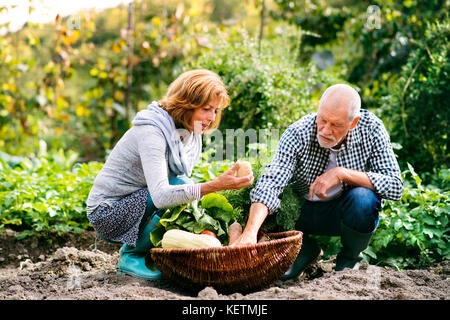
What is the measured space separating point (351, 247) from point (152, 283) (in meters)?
1.11

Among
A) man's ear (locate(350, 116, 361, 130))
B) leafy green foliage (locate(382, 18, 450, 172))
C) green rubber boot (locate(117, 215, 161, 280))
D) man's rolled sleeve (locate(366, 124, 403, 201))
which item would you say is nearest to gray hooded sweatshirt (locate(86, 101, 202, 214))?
green rubber boot (locate(117, 215, 161, 280))

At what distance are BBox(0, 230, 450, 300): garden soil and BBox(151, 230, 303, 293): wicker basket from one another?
0.07 meters

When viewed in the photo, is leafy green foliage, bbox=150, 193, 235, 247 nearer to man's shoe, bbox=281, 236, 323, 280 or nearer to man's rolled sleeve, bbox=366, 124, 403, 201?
man's shoe, bbox=281, 236, 323, 280

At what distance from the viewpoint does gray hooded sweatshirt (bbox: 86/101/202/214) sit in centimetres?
245

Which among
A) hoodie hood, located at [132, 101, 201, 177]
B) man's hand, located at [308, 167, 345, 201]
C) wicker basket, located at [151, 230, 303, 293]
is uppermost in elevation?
hoodie hood, located at [132, 101, 201, 177]

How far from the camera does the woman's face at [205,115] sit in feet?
8.61

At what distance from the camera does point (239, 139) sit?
4.05 m

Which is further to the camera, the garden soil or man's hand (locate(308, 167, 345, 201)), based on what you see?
man's hand (locate(308, 167, 345, 201))

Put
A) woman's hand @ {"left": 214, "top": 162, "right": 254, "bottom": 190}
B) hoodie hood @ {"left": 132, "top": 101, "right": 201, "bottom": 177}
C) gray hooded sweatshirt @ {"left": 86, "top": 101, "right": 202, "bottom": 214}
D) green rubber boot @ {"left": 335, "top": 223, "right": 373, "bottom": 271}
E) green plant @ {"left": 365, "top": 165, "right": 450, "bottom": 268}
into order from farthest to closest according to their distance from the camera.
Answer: green plant @ {"left": 365, "top": 165, "right": 450, "bottom": 268}, green rubber boot @ {"left": 335, "top": 223, "right": 373, "bottom": 271}, hoodie hood @ {"left": 132, "top": 101, "right": 201, "bottom": 177}, gray hooded sweatshirt @ {"left": 86, "top": 101, "right": 202, "bottom": 214}, woman's hand @ {"left": 214, "top": 162, "right": 254, "bottom": 190}

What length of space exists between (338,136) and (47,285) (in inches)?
68.6

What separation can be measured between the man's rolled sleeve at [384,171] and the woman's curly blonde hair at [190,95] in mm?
900

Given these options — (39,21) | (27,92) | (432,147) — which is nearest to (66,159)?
(39,21)

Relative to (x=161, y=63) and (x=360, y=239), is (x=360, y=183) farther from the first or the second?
(x=161, y=63)
